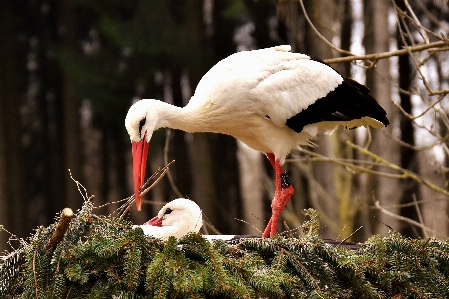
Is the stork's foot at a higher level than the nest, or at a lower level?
lower

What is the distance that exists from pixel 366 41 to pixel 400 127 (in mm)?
3130

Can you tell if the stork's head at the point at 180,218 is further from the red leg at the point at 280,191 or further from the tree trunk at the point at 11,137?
the tree trunk at the point at 11,137

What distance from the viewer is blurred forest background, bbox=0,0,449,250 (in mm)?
13812

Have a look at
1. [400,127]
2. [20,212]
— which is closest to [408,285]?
[400,127]

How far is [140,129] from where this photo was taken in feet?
18.6

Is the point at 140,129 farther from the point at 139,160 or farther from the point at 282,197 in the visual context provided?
the point at 282,197

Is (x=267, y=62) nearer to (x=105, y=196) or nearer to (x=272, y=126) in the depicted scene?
(x=272, y=126)

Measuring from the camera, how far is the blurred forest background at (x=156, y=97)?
13.8 m

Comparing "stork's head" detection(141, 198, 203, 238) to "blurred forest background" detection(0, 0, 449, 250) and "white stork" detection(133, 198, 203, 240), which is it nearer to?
"white stork" detection(133, 198, 203, 240)

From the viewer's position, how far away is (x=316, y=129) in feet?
21.5

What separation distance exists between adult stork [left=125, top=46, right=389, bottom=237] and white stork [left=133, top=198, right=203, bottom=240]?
375mm

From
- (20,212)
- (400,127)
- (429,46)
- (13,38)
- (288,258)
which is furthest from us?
(13,38)

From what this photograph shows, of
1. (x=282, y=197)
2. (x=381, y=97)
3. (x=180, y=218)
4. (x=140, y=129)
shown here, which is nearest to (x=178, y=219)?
(x=180, y=218)

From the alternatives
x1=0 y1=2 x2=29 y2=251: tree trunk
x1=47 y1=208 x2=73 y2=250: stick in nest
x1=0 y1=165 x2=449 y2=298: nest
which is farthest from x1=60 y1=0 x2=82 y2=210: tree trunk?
x1=47 y1=208 x2=73 y2=250: stick in nest
